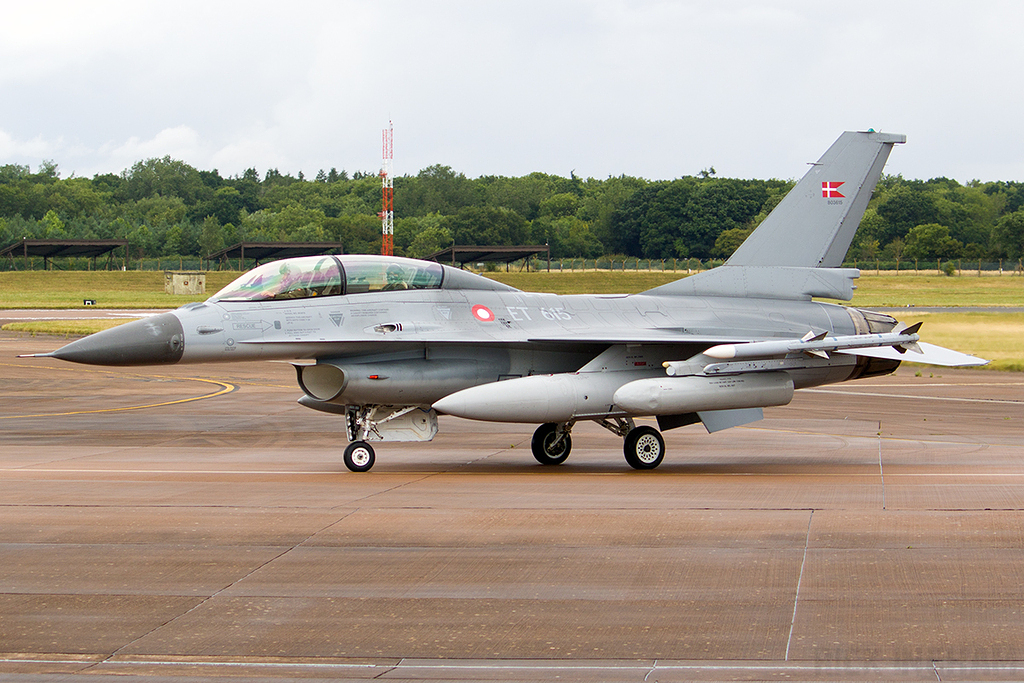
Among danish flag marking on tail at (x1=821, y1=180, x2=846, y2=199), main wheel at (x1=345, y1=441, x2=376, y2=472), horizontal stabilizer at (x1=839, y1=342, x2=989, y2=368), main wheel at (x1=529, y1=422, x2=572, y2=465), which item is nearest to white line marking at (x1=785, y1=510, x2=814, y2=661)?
horizontal stabilizer at (x1=839, y1=342, x2=989, y2=368)

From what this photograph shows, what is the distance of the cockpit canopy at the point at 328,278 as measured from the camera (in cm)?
1446

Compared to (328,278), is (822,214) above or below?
above

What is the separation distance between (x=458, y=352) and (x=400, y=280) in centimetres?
133

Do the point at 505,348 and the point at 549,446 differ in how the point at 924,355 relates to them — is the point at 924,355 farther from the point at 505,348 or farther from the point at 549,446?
the point at 505,348

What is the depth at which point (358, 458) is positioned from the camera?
1501cm

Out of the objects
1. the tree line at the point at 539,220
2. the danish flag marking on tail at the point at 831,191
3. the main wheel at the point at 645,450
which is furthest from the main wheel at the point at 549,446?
the tree line at the point at 539,220

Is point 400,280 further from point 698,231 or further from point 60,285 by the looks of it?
point 698,231

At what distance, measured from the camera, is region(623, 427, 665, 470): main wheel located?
15.5 meters

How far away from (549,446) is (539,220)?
438 ft

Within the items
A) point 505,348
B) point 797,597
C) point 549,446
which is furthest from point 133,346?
point 797,597

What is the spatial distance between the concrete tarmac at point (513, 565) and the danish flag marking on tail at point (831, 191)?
422cm

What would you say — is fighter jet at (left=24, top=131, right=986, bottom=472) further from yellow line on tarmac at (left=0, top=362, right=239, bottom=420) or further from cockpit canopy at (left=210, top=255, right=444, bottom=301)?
yellow line on tarmac at (left=0, top=362, right=239, bottom=420)

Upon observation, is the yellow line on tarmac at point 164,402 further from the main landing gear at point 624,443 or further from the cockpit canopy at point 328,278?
the main landing gear at point 624,443

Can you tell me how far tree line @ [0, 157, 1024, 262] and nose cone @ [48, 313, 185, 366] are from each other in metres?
103
